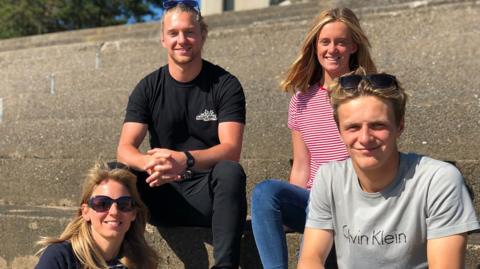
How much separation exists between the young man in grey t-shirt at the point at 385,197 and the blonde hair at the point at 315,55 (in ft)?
3.08

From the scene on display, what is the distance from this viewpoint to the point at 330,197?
220cm

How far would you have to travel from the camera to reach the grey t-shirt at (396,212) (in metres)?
1.97

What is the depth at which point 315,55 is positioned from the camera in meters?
3.09

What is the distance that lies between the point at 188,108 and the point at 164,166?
0.41m

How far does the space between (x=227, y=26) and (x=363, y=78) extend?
18.4 feet

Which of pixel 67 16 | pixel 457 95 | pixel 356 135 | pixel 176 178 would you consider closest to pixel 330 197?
pixel 356 135

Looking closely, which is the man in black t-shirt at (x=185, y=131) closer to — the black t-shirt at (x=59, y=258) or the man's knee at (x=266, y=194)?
the man's knee at (x=266, y=194)

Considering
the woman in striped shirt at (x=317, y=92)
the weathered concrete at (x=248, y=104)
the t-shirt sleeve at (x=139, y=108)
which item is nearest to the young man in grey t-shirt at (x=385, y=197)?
the woman in striped shirt at (x=317, y=92)

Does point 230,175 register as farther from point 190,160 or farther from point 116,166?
point 116,166

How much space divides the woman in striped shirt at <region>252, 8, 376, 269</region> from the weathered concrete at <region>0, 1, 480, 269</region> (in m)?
0.24

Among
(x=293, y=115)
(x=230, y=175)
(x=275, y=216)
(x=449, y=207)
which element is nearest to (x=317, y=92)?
(x=293, y=115)

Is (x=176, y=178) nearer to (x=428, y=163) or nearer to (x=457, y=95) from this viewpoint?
(x=428, y=163)

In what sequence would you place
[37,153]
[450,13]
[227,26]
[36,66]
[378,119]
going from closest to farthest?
[378,119]
[37,153]
[450,13]
[36,66]
[227,26]

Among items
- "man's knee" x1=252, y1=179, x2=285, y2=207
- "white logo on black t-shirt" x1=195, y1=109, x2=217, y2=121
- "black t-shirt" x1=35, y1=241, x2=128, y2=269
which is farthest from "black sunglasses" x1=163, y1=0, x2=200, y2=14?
"black t-shirt" x1=35, y1=241, x2=128, y2=269
